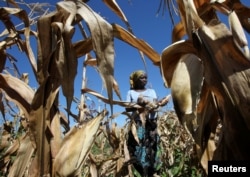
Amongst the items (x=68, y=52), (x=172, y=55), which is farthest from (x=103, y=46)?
(x=172, y=55)

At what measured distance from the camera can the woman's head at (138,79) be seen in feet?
8.58

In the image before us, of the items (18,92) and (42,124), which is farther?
(18,92)

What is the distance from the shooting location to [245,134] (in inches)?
26.7

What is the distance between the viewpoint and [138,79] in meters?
2.62

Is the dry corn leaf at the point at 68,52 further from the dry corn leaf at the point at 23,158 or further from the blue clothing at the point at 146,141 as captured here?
the blue clothing at the point at 146,141

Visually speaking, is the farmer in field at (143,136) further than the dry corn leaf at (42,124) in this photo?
Yes

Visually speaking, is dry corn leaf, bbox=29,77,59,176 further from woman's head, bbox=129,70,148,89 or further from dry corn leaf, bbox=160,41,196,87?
woman's head, bbox=129,70,148,89

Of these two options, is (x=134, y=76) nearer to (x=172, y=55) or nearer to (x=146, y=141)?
(x=146, y=141)

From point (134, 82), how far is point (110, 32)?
187 cm

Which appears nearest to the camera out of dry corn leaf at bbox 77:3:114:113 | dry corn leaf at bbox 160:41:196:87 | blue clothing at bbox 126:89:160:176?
dry corn leaf at bbox 77:3:114:113

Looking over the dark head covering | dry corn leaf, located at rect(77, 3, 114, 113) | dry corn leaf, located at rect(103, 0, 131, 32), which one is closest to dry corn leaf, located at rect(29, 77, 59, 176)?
dry corn leaf, located at rect(77, 3, 114, 113)

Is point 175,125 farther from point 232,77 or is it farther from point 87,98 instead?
point 232,77

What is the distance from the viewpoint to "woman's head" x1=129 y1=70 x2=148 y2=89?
2.62m

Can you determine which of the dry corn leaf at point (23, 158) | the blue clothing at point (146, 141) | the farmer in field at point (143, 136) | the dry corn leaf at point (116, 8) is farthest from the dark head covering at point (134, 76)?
the dry corn leaf at point (23, 158)
